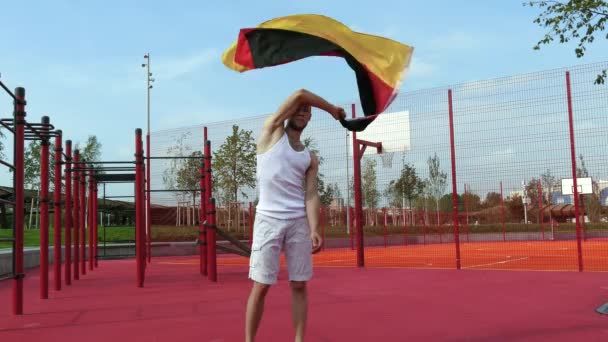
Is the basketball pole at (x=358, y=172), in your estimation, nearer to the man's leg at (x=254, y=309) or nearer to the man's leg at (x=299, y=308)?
the man's leg at (x=299, y=308)

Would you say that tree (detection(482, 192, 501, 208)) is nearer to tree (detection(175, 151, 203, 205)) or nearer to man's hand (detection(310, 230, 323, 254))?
man's hand (detection(310, 230, 323, 254))

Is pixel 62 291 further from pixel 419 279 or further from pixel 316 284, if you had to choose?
pixel 419 279

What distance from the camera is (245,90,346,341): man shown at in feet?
10.4

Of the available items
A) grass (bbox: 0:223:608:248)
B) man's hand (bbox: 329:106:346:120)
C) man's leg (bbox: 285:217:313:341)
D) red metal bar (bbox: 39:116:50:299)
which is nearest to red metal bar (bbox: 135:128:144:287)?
red metal bar (bbox: 39:116:50:299)

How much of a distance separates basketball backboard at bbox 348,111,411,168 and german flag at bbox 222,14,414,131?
6747 mm

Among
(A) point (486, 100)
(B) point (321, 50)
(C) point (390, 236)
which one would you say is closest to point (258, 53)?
(B) point (321, 50)

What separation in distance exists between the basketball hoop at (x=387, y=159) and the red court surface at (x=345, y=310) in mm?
3022

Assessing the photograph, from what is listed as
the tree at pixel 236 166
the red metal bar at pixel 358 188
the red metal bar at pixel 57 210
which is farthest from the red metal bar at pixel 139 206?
the tree at pixel 236 166

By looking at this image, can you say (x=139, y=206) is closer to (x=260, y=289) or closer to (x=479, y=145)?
(x=260, y=289)

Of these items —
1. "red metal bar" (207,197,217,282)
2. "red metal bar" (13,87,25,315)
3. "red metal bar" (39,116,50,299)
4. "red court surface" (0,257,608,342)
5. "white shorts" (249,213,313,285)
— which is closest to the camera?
"white shorts" (249,213,313,285)

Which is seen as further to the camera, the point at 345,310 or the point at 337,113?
the point at 345,310

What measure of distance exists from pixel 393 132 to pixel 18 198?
7.22 metres

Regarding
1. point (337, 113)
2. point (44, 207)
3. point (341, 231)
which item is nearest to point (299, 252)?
point (337, 113)

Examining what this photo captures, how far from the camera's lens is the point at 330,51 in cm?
404
